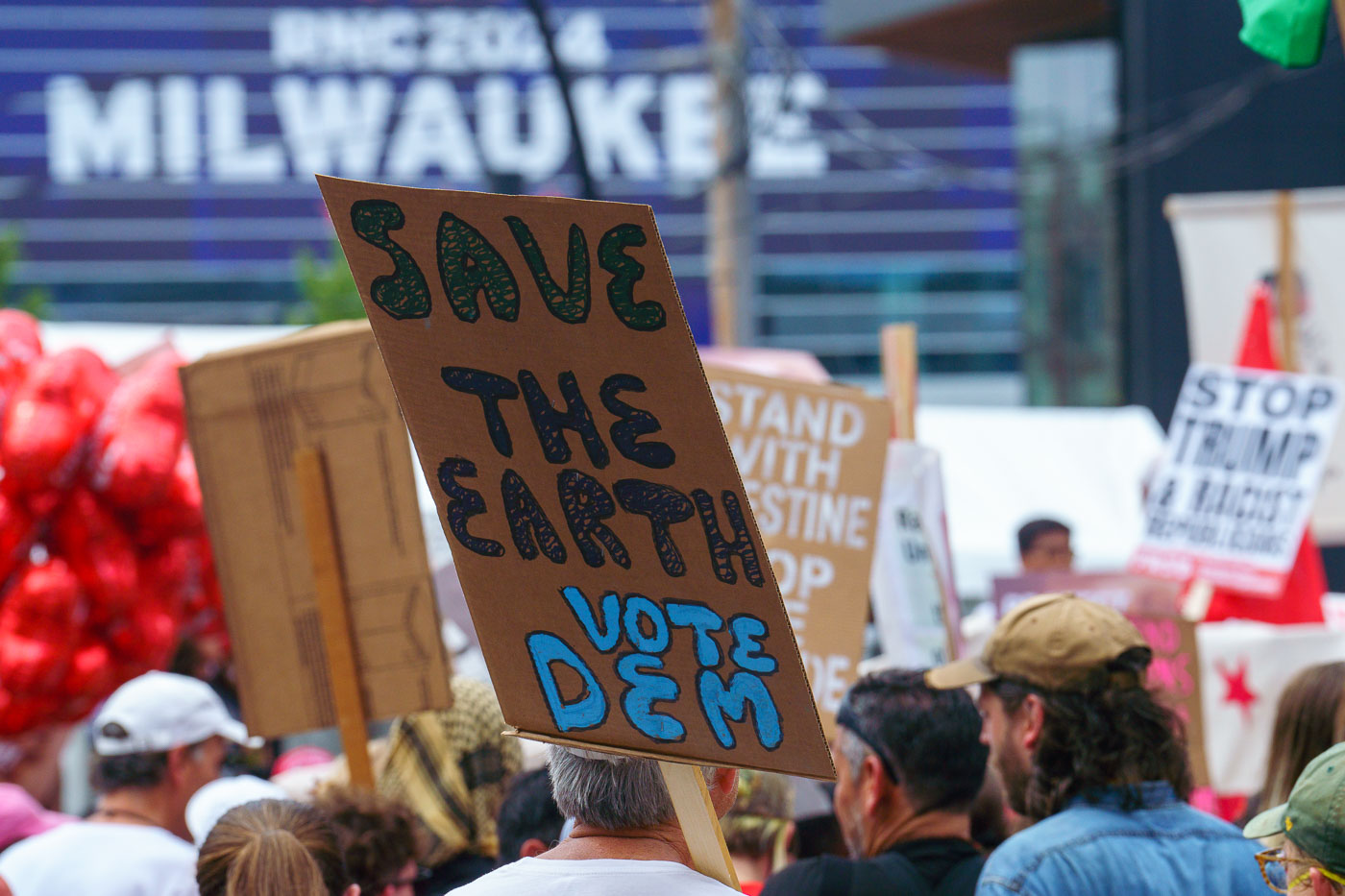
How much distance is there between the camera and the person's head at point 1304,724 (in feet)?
11.1

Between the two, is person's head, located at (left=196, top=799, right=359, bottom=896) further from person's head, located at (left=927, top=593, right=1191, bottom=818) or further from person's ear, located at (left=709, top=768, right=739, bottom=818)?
person's head, located at (left=927, top=593, right=1191, bottom=818)

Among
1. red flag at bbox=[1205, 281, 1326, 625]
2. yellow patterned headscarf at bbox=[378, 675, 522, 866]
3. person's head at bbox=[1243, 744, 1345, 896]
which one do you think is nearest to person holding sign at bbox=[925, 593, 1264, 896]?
person's head at bbox=[1243, 744, 1345, 896]

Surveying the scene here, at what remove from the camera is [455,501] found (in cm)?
192

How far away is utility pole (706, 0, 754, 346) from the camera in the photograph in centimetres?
1227

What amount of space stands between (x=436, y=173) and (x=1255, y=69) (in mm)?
20146

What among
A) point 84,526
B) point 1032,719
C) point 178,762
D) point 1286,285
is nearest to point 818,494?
point 1032,719

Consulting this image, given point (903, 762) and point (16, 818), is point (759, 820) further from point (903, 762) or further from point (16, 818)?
point (16, 818)

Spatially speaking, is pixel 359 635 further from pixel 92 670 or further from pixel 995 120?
pixel 995 120

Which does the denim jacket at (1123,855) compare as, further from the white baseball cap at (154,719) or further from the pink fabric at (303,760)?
the pink fabric at (303,760)

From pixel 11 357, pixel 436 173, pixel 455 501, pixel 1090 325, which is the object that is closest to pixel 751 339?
pixel 1090 325

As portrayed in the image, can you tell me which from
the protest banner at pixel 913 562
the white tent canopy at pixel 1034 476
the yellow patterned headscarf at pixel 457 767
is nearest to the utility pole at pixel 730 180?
the white tent canopy at pixel 1034 476

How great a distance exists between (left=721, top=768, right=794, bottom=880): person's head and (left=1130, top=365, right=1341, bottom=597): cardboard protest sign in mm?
2881

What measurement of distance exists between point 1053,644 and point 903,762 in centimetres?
37

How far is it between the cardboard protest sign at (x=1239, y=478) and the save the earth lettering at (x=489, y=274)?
4.54 m
